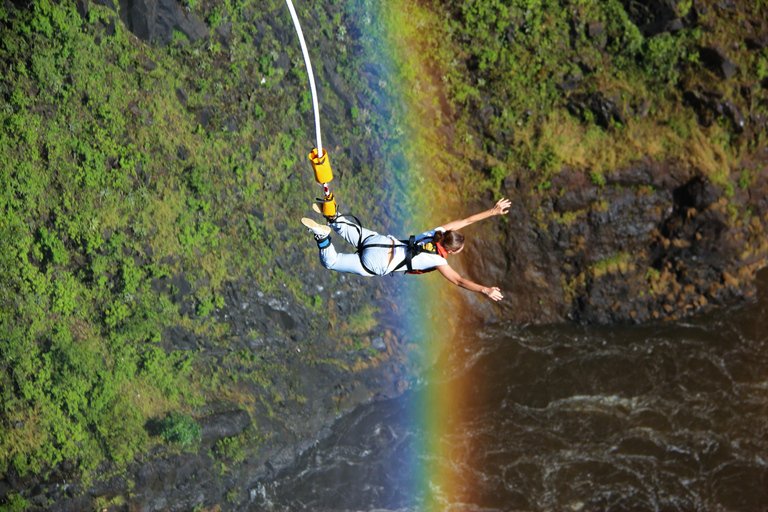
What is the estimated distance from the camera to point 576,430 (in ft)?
40.4

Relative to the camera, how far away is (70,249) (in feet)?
32.1

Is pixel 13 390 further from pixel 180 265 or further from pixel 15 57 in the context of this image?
pixel 15 57

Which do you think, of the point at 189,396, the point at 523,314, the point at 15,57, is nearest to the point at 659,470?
the point at 523,314

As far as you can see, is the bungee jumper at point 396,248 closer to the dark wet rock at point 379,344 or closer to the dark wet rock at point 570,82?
the dark wet rock at point 379,344

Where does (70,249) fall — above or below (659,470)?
above

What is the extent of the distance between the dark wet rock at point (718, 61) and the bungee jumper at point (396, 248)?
904 cm

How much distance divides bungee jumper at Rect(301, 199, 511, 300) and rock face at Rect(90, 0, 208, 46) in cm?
596

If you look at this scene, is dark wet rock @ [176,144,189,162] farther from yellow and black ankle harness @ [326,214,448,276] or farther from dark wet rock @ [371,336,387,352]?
dark wet rock @ [371,336,387,352]

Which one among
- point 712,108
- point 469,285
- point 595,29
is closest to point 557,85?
point 595,29

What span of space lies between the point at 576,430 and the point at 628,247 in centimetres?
475

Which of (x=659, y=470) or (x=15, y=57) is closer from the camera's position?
(x=15, y=57)

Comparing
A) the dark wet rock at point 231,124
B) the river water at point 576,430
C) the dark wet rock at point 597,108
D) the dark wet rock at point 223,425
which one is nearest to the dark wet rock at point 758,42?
the dark wet rock at point 597,108

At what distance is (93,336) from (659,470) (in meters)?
13.0

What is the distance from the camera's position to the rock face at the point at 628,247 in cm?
1241
